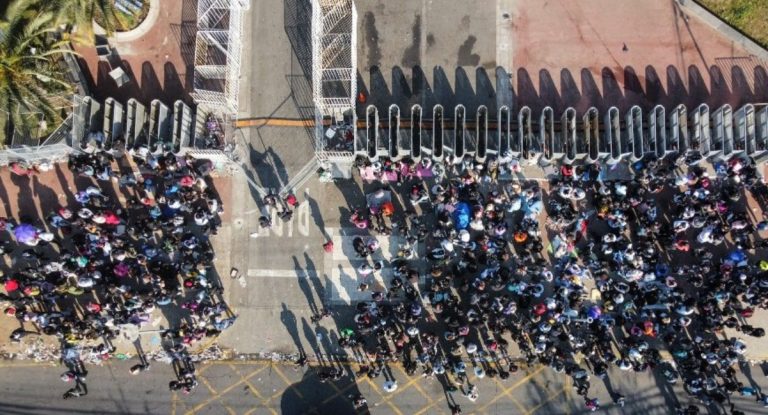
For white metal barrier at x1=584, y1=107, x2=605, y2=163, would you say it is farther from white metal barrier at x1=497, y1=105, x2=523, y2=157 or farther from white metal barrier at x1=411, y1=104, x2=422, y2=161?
white metal barrier at x1=411, y1=104, x2=422, y2=161

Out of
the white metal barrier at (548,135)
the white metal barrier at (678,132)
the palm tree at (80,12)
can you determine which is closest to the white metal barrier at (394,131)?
the white metal barrier at (548,135)

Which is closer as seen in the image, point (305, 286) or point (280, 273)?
point (305, 286)

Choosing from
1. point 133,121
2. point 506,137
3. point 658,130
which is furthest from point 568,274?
point 133,121

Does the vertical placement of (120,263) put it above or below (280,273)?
above

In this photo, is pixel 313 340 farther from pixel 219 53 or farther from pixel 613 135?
pixel 613 135

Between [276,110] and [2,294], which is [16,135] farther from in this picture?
[276,110]

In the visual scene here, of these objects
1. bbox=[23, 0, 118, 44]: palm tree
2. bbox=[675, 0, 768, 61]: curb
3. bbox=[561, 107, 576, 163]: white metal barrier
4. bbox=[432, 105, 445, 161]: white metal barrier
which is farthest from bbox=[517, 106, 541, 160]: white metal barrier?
bbox=[23, 0, 118, 44]: palm tree

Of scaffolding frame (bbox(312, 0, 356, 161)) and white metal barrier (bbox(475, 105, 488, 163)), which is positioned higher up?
scaffolding frame (bbox(312, 0, 356, 161))

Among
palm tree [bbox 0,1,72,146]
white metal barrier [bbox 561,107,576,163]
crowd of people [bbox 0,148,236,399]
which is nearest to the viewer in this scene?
palm tree [bbox 0,1,72,146]
